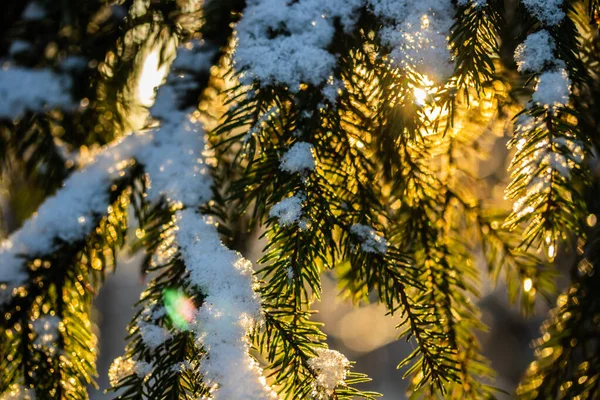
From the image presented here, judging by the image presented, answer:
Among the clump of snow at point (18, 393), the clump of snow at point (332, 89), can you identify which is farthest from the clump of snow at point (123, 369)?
the clump of snow at point (332, 89)

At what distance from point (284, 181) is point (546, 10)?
→ 1.31 feet

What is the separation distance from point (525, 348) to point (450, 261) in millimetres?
6487

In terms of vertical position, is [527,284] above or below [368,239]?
below

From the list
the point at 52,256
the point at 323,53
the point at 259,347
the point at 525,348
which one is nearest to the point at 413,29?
the point at 323,53

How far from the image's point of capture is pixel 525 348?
20.5ft

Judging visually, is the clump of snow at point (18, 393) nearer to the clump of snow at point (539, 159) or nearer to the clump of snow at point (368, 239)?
the clump of snow at point (368, 239)

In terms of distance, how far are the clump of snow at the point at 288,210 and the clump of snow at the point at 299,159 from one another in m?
0.04

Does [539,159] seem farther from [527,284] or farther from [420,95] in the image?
[527,284]

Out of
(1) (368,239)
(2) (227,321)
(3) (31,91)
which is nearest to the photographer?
(2) (227,321)

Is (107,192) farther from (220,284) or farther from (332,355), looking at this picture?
(332,355)

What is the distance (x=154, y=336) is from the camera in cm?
61

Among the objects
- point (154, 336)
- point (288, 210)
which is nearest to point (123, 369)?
point (154, 336)

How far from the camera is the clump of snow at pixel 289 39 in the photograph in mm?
599

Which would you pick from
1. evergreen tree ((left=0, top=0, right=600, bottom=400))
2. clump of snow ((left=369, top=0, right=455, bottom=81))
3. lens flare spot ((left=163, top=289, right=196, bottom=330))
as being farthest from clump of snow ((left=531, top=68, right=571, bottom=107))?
lens flare spot ((left=163, top=289, right=196, bottom=330))
